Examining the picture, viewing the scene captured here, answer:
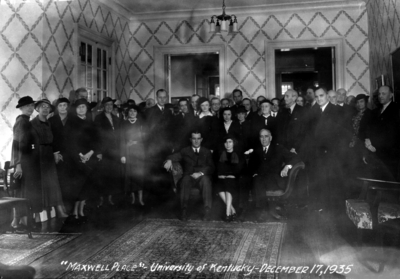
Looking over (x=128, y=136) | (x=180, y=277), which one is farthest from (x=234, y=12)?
(x=180, y=277)

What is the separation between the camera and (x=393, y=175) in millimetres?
3900

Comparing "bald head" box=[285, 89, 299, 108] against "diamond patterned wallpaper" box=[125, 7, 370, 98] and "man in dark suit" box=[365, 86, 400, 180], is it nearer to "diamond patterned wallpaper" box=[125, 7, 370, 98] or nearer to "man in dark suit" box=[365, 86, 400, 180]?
"man in dark suit" box=[365, 86, 400, 180]

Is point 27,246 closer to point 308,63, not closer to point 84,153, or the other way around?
point 84,153

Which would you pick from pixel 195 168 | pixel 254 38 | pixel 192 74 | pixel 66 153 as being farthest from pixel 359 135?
pixel 192 74

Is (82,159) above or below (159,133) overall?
below

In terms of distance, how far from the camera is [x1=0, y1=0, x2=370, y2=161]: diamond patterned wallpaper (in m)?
4.60

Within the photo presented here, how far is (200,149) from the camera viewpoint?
480 cm

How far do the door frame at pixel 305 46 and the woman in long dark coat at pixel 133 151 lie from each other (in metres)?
2.75

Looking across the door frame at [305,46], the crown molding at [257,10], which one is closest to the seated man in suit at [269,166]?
the door frame at [305,46]

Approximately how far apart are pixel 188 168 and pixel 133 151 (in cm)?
79

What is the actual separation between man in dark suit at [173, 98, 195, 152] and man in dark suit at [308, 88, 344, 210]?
1.51 metres

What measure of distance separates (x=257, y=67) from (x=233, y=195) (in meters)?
3.12

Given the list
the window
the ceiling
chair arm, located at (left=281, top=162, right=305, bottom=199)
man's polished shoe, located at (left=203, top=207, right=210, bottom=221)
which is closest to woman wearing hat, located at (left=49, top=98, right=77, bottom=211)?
Result: the window

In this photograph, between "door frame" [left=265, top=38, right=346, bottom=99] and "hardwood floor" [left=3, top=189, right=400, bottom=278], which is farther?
"door frame" [left=265, top=38, right=346, bottom=99]
